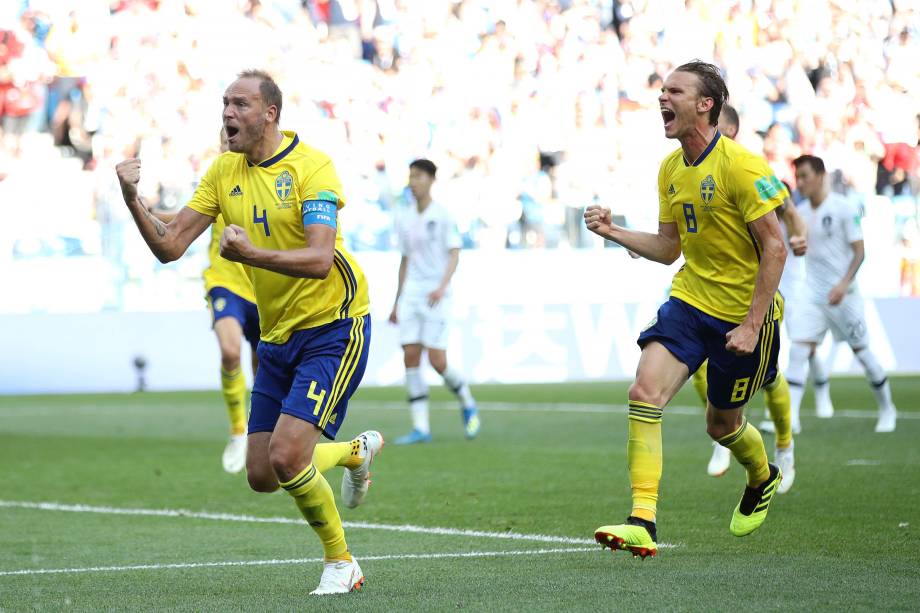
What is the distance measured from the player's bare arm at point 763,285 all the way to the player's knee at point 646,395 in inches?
15.6

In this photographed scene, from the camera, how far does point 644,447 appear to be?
6.41 m

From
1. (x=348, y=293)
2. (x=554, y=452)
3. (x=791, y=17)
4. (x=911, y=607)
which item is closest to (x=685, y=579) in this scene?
(x=911, y=607)

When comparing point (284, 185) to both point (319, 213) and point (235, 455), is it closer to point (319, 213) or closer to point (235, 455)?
point (319, 213)

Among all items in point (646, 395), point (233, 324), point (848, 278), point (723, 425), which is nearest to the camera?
point (646, 395)

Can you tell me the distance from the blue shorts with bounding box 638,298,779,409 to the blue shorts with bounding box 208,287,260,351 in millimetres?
5370

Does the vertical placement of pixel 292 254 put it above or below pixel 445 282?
above

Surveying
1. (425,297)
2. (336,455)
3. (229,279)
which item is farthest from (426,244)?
(336,455)

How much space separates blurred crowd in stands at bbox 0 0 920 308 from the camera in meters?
22.7

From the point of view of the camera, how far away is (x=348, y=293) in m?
6.30

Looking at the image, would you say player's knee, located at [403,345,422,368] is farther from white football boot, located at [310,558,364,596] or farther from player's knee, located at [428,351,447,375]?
white football boot, located at [310,558,364,596]

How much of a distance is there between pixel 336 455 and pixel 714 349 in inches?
72.6

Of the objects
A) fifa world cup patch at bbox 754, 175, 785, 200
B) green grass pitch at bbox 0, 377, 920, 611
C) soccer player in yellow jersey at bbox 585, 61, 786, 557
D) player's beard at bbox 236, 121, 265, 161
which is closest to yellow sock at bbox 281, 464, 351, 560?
green grass pitch at bbox 0, 377, 920, 611

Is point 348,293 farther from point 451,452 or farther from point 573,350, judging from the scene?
point 573,350

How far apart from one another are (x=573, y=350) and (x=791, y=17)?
8735 millimetres
